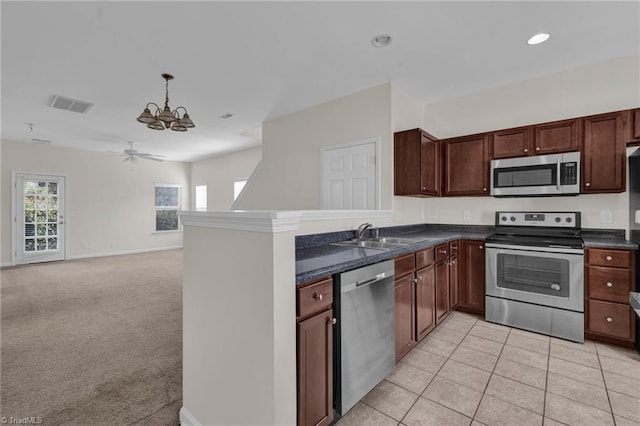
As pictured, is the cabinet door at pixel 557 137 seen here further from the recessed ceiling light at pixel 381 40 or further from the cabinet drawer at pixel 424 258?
the recessed ceiling light at pixel 381 40

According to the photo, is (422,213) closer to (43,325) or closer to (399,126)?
(399,126)

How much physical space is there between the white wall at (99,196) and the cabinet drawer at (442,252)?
337 inches

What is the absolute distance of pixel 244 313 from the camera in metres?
1.34

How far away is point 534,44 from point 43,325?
584 cm

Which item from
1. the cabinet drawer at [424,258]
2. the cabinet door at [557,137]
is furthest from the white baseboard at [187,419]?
the cabinet door at [557,137]

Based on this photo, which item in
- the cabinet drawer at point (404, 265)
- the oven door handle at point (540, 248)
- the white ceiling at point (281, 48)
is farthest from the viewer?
the oven door handle at point (540, 248)

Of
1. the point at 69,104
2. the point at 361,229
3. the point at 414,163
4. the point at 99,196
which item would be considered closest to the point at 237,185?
the point at 99,196

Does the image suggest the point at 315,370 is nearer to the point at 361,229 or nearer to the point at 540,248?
the point at 361,229

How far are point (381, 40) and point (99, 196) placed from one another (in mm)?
8290

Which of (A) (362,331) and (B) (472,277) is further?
(B) (472,277)

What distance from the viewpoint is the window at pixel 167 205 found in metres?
8.96

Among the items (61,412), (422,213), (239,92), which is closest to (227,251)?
(61,412)

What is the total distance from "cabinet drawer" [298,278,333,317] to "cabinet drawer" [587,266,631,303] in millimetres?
2663

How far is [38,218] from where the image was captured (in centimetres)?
680
